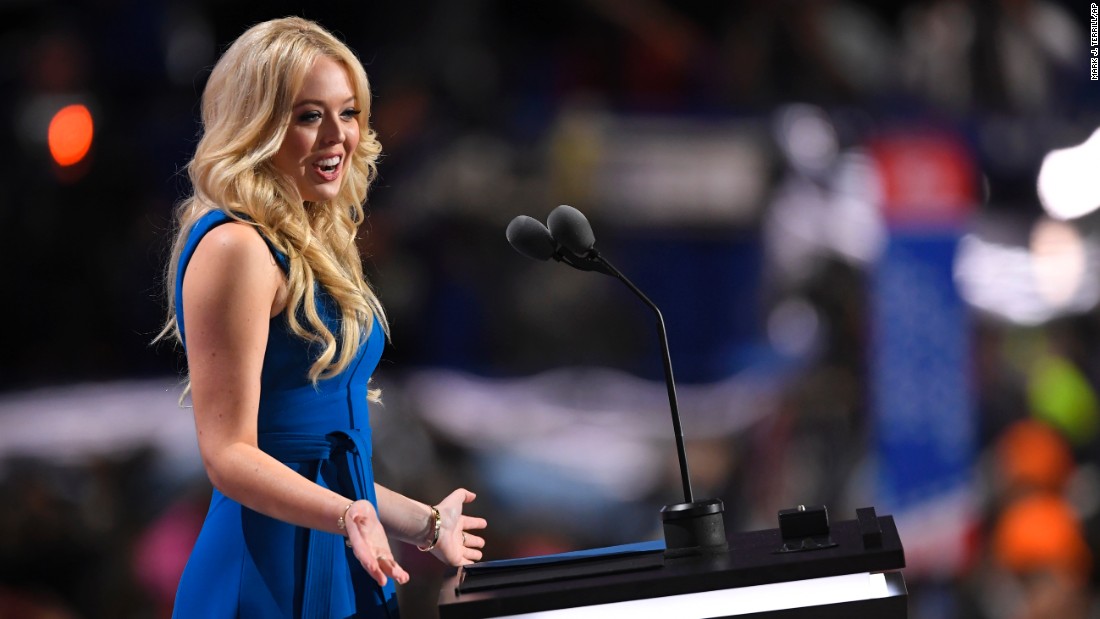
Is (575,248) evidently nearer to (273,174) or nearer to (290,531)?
(273,174)

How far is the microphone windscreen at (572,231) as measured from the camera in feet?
5.20

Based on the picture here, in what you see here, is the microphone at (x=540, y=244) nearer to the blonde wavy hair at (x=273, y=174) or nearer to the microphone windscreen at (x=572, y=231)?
the microphone windscreen at (x=572, y=231)

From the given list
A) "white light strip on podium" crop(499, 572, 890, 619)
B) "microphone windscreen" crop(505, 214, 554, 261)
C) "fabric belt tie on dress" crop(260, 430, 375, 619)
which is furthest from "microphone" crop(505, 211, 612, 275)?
"white light strip on podium" crop(499, 572, 890, 619)

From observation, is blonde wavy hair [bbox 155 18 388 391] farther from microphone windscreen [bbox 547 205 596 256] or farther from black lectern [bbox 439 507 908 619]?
black lectern [bbox 439 507 908 619]

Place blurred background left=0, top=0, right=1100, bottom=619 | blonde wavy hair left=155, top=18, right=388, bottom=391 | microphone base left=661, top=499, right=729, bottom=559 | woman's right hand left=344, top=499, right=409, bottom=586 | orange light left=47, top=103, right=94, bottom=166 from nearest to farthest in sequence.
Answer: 1. woman's right hand left=344, top=499, right=409, bottom=586
2. microphone base left=661, top=499, right=729, bottom=559
3. blonde wavy hair left=155, top=18, right=388, bottom=391
4. blurred background left=0, top=0, right=1100, bottom=619
5. orange light left=47, top=103, right=94, bottom=166

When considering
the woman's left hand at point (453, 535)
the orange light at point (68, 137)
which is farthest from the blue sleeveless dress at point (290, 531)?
the orange light at point (68, 137)

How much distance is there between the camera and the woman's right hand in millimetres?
1280

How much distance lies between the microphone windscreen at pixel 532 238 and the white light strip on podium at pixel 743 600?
574 millimetres

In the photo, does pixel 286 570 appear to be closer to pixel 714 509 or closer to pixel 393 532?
pixel 393 532

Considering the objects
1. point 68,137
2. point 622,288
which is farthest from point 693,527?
point 68,137

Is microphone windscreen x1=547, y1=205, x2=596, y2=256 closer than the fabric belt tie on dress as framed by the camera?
No

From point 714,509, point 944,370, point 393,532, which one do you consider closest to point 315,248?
point 393,532

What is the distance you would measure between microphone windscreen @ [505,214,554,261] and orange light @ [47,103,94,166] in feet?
11.5

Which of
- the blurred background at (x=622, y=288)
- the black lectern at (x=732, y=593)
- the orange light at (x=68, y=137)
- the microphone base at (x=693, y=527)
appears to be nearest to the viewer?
the black lectern at (x=732, y=593)
